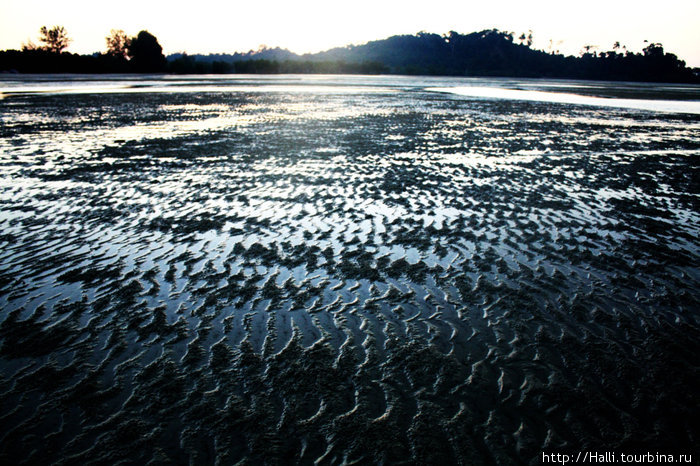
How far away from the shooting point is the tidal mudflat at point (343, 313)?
15.5 ft

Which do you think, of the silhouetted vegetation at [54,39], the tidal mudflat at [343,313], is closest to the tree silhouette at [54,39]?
the silhouetted vegetation at [54,39]

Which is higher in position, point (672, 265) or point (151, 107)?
point (151, 107)

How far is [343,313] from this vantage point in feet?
23.2

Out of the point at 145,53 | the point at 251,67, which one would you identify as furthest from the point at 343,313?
the point at 145,53

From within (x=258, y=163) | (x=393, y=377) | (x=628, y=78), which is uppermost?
(x=628, y=78)

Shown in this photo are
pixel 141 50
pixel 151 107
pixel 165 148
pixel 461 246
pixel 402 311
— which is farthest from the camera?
pixel 141 50

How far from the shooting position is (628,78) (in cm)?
17962

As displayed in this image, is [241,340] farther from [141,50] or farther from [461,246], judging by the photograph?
[141,50]

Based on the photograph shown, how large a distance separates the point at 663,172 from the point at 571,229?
8.92 metres

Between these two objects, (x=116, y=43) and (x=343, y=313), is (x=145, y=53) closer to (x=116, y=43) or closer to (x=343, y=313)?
(x=116, y=43)

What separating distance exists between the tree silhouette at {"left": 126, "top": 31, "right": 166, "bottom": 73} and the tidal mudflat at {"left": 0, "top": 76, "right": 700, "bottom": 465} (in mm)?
144720

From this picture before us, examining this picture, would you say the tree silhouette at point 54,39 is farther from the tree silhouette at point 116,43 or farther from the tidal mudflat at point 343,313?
the tidal mudflat at point 343,313

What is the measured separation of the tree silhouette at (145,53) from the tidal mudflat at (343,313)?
475 feet

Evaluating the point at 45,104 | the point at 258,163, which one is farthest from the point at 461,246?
the point at 45,104
